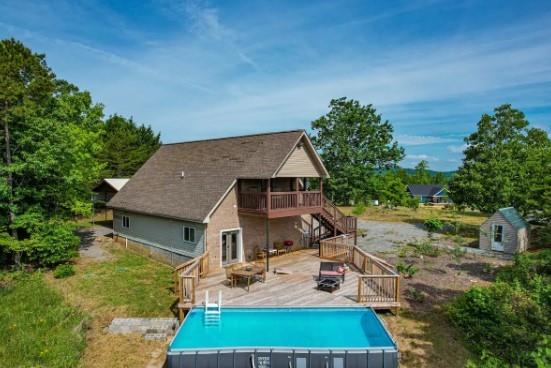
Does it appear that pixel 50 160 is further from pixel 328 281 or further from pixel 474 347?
pixel 474 347

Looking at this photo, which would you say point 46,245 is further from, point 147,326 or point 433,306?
point 433,306

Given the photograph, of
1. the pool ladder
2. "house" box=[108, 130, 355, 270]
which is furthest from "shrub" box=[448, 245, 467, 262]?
the pool ladder

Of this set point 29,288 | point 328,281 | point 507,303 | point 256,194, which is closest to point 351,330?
point 328,281

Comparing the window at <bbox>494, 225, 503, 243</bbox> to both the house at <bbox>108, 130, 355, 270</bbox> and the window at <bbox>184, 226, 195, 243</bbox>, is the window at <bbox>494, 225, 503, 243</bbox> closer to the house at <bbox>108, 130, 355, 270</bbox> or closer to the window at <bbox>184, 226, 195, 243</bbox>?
the house at <bbox>108, 130, 355, 270</bbox>

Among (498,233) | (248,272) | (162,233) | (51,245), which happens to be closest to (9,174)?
(51,245)

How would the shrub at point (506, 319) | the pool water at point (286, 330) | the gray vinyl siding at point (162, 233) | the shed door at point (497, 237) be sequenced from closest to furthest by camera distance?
the shrub at point (506, 319), the pool water at point (286, 330), the gray vinyl siding at point (162, 233), the shed door at point (497, 237)

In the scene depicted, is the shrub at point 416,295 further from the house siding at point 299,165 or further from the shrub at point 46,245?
the shrub at point 46,245

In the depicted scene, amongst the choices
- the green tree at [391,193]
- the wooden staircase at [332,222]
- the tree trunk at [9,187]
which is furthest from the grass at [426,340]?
the green tree at [391,193]
